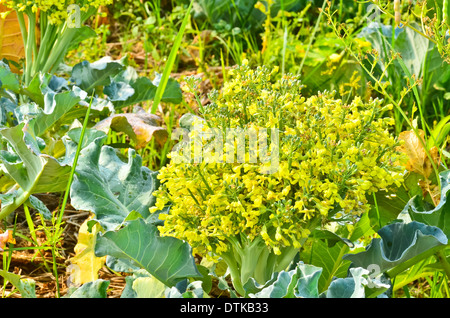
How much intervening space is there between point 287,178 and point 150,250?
0.35 metres

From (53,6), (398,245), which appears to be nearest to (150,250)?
(398,245)

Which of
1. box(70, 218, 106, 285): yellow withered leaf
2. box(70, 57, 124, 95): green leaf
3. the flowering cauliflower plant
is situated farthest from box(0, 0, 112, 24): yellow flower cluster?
the flowering cauliflower plant

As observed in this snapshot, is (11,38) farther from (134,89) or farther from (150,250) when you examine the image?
(150,250)

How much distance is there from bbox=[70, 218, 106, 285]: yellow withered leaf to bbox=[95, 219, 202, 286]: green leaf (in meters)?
0.32

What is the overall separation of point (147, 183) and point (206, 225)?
0.39 meters

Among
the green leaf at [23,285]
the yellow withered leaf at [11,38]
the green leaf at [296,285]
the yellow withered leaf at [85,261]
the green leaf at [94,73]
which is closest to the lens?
the green leaf at [296,285]

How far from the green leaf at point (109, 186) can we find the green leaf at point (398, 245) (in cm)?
58

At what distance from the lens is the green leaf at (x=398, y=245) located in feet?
4.08

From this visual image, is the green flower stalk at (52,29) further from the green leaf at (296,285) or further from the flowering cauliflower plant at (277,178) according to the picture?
the green leaf at (296,285)

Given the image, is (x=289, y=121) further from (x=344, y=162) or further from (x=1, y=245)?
(x=1, y=245)

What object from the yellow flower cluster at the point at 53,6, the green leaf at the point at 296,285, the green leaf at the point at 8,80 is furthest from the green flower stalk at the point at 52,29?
the green leaf at the point at 296,285

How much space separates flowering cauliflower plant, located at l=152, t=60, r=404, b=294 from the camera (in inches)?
49.1

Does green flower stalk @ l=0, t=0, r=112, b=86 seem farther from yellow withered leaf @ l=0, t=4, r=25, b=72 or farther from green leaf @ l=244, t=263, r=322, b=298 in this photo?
green leaf @ l=244, t=263, r=322, b=298

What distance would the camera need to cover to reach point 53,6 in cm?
209
